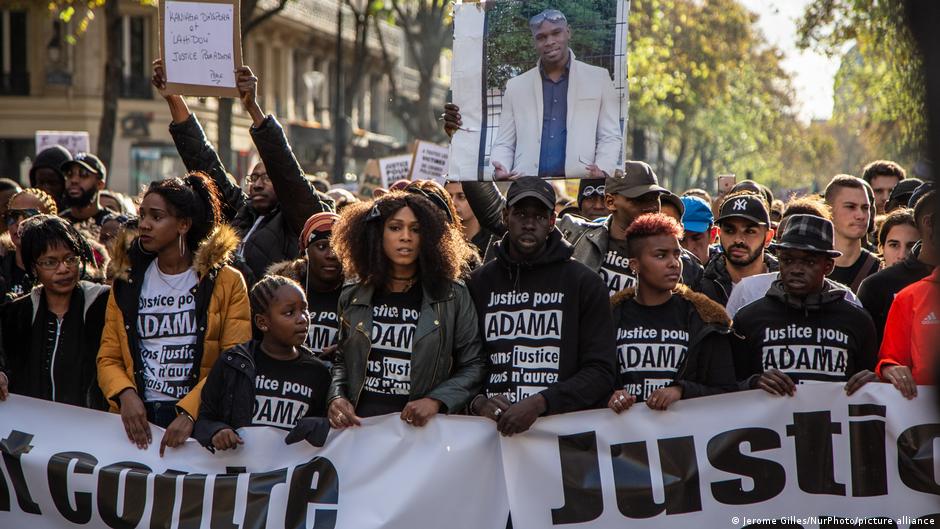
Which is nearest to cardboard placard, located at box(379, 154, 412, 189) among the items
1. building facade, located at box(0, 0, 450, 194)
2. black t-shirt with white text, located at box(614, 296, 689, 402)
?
black t-shirt with white text, located at box(614, 296, 689, 402)

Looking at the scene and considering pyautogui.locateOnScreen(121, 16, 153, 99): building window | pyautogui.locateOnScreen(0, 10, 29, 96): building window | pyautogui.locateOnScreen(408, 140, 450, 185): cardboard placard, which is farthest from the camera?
pyautogui.locateOnScreen(121, 16, 153, 99): building window

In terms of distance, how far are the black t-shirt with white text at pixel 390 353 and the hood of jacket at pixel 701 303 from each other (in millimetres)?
807

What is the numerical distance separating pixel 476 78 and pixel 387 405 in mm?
1560

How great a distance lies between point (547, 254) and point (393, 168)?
26.1 ft

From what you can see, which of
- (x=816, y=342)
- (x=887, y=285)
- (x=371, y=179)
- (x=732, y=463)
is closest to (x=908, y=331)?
(x=816, y=342)

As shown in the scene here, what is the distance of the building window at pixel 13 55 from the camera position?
34.4 m

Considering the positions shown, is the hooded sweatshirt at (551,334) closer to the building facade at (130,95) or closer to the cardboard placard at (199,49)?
the cardboard placard at (199,49)

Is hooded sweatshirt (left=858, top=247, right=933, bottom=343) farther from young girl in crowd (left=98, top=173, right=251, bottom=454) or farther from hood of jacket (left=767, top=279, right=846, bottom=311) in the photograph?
young girl in crowd (left=98, top=173, right=251, bottom=454)

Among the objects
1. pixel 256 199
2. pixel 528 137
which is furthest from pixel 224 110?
pixel 528 137

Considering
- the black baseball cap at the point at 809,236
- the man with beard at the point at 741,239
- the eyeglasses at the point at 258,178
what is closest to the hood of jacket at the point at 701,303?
the black baseball cap at the point at 809,236

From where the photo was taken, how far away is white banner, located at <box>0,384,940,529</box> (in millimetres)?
4500

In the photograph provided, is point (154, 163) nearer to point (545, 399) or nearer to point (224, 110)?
point (224, 110)

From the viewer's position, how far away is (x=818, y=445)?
4.57 meters

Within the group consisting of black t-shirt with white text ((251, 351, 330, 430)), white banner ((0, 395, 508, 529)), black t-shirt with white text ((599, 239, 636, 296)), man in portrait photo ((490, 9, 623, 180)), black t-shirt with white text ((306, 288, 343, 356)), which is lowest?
white banner ((0, 395, 508, 529))
